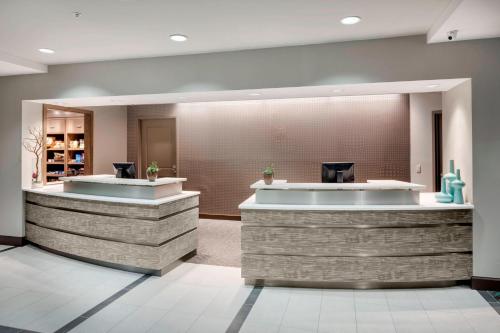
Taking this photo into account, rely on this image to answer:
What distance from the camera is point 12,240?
228 inches

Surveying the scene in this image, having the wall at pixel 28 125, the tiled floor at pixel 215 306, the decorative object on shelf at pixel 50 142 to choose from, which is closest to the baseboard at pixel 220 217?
the tiled floor at pixel 215 306

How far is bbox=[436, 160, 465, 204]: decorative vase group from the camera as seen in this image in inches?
158

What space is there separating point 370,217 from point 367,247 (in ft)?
1.09

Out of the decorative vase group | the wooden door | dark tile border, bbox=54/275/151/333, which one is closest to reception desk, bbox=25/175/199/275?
dark tile border, bbox=54/275/151/333

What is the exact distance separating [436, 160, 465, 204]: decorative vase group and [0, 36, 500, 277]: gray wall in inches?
6.1

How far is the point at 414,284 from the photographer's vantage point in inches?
155

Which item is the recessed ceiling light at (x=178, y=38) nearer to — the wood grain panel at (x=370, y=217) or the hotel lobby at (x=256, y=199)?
the hotel lobby at (x=256, y=199)

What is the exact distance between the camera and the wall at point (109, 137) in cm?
757

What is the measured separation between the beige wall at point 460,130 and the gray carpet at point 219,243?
3.07 metres

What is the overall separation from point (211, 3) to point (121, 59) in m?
2.38

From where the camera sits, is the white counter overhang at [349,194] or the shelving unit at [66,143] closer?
the white counter overhang at [349,194]

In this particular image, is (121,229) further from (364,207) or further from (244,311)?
(364,207)

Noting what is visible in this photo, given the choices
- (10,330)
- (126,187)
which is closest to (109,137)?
(126,187)

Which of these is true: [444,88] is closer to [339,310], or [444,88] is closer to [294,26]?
[294,26]
